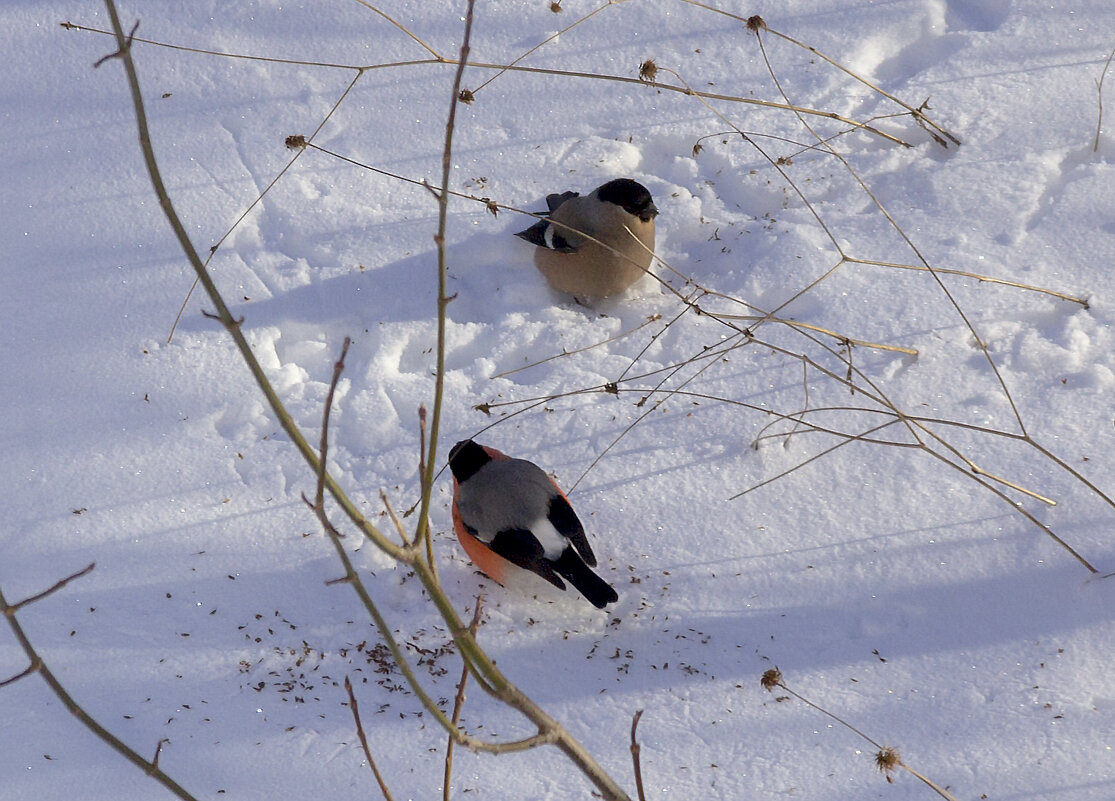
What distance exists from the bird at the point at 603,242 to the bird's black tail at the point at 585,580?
3.69 feet

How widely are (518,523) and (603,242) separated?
1.14 metres

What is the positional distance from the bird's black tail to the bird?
1.12 meters

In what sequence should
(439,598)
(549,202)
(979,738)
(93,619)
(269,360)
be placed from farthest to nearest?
(549,202) < (269,360) < (93,619) < (979,738) < (439,598)

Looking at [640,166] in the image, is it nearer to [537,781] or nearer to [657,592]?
[657,592]

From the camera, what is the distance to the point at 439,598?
1030 mm

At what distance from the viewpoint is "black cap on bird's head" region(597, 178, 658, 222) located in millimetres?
3307

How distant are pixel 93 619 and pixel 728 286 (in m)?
2.22

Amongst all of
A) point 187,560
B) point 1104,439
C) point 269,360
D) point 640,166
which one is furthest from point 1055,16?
point 187,560

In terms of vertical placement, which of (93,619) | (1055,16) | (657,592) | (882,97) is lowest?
(93,619)

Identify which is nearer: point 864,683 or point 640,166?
point 864,683

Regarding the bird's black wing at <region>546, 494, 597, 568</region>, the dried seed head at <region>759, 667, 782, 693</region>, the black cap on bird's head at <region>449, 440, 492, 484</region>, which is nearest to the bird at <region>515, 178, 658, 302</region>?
the black cap on bird's head at <region>449, 440, 492, 484</region>

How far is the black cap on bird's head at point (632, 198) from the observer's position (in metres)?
3.31

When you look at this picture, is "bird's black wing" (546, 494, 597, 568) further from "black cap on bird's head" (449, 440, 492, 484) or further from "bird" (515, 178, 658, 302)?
"bird" (515, 178, 658, 302)

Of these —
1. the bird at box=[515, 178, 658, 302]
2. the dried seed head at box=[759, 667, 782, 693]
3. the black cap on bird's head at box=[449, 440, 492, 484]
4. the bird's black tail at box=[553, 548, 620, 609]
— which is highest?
the bird at box=[515, 178, 658, 302]
